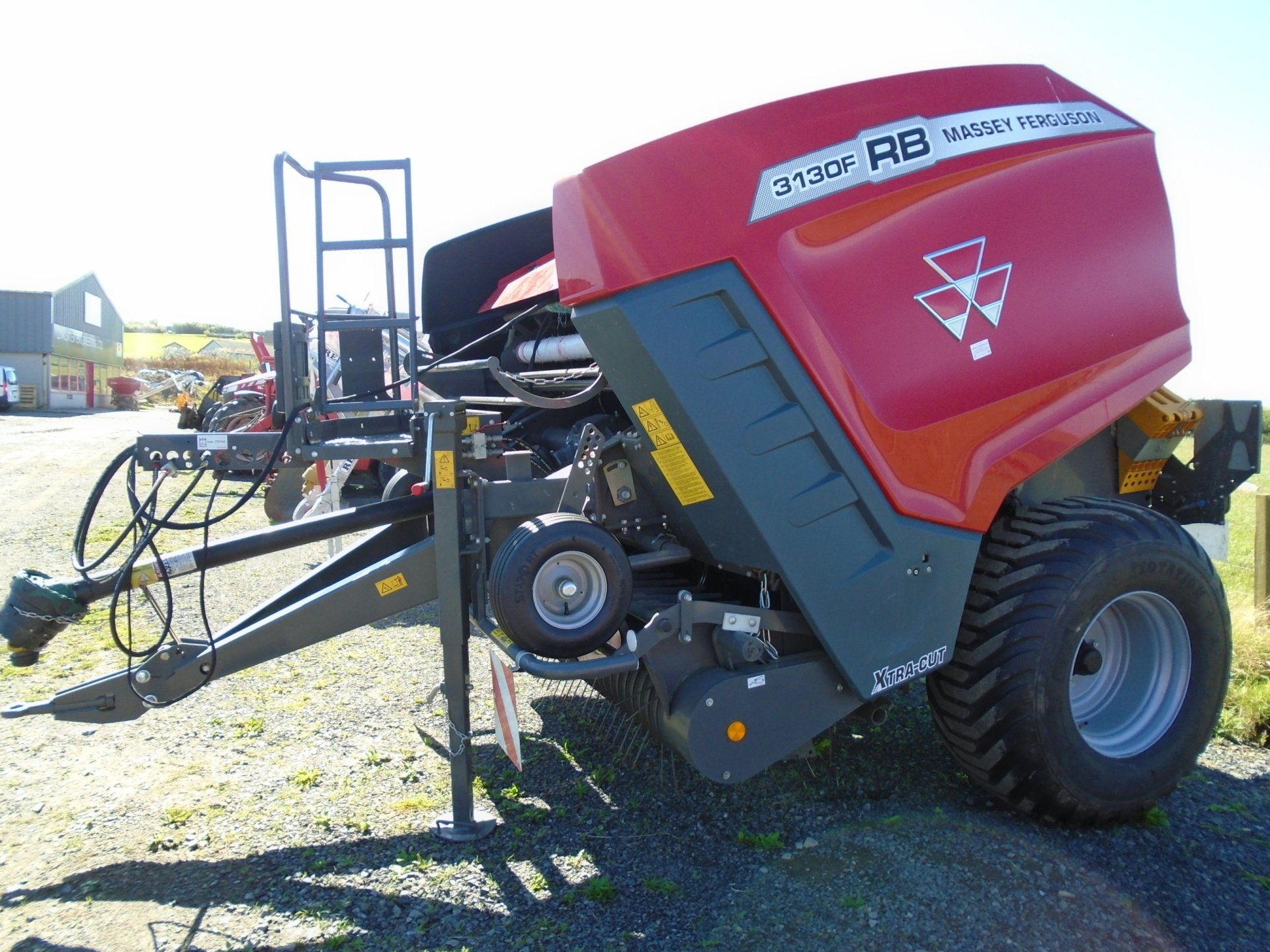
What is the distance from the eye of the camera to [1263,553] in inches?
213

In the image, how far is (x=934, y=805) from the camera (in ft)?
11.1

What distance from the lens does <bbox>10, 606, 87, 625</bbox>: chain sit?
3.01 metres

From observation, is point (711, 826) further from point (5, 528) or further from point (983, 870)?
point (5, 528)

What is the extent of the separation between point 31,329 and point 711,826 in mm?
38952

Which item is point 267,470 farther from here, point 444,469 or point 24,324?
point 24,324

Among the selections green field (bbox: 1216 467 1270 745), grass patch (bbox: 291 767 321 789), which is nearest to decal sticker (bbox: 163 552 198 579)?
grass patch (bbox: 291 767 321 789)

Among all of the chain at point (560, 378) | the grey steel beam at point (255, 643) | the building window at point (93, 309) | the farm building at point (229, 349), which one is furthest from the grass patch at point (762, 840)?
the farm building at point (229, 349)

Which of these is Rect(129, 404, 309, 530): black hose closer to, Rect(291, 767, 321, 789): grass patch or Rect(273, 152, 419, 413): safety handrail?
Rect(273, 152, 419, 413): safety handrail

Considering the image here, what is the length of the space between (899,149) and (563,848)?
99.1 inches

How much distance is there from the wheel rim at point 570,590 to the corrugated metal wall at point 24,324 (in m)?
38.3

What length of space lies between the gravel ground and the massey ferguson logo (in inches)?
66.0

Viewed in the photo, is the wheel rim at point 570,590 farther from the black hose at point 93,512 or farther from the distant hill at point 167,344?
the distant hill at point 167,344

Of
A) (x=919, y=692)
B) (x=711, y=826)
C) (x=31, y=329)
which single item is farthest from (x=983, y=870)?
(x=31, y=329)

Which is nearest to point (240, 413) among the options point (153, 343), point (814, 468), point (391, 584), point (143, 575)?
point (143, 575)
